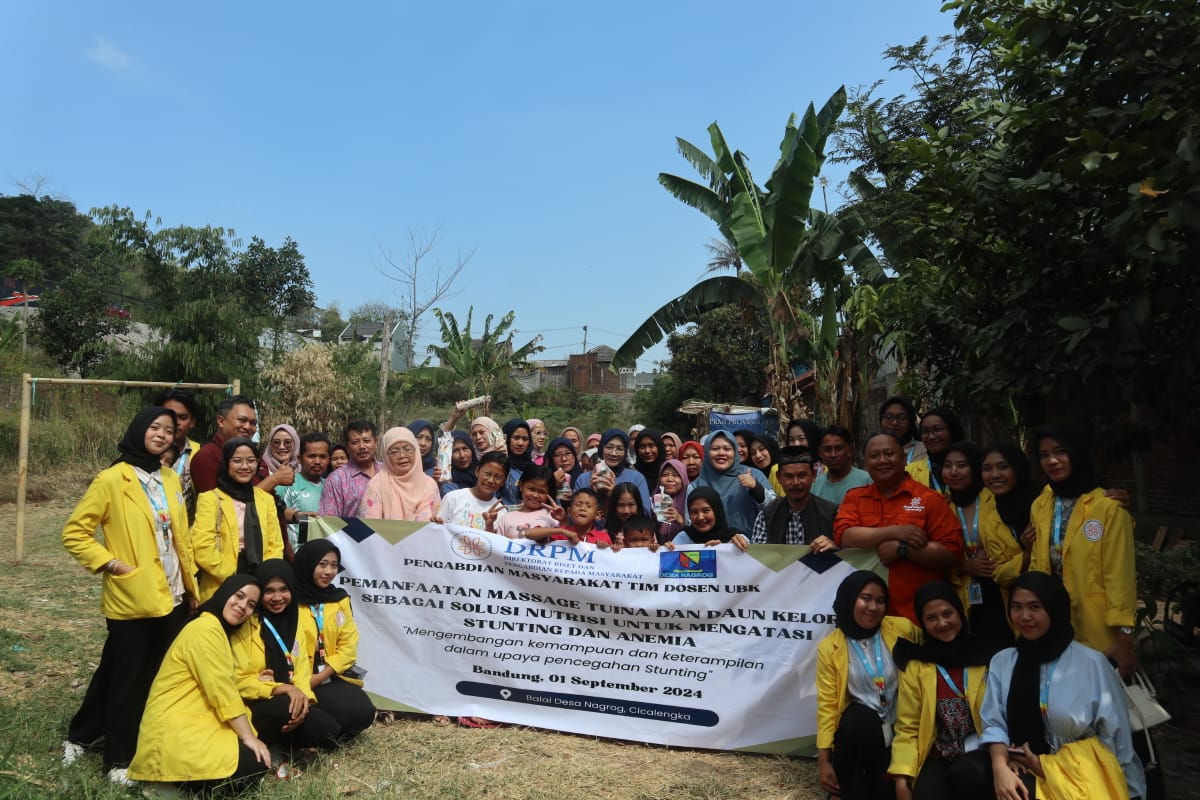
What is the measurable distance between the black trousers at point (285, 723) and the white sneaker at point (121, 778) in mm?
496

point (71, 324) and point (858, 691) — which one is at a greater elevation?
point (71, 324)

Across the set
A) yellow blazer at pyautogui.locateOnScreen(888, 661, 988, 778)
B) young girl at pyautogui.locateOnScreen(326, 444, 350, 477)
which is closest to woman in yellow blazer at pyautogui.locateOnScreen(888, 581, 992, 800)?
yellow blazer at pyautogui.locateOnScreen(888, 661, 988, 778)

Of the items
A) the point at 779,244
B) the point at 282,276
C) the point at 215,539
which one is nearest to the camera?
the point at 215,539

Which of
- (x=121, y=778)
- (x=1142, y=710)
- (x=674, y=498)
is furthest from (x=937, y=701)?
(x=121, y=778)

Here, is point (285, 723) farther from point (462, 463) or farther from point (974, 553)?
point (974, 553)

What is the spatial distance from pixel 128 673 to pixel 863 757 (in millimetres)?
3156

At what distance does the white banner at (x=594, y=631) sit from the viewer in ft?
13.3

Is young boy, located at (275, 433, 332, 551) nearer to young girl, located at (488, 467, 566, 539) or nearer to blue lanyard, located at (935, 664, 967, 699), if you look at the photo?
young girl, located at (488, 467, 566, 539)

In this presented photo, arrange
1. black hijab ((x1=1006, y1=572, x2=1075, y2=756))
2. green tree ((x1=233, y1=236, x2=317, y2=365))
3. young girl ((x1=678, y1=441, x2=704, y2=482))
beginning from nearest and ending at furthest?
black hijab ((x1=1006, y1=572, x2=1075, y2=756)) → young girl ((x1=678, y1=441, x2=704, y2=482)) → green tree ((x1=233, y1=236, x2=317, y2=365))

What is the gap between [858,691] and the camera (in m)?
3.38

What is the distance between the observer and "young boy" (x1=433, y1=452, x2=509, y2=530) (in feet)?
15.7

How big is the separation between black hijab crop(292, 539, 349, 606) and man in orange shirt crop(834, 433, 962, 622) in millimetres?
2489

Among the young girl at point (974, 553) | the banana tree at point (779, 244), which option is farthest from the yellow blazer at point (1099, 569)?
the banana tree at point (779, 244)

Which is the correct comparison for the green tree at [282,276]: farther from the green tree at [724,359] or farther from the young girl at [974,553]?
the young girl at [974,553]
